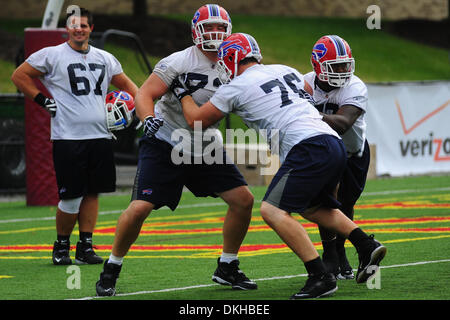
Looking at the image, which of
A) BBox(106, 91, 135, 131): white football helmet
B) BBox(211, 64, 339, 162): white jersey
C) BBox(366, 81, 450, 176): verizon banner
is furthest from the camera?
BBox(366, 81, 450, 176): verizon banner

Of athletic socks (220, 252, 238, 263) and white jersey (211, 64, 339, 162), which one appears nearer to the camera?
white jersey (211, 64, 339, 162)

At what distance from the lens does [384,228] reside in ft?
33.9

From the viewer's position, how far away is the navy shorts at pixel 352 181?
7242mm

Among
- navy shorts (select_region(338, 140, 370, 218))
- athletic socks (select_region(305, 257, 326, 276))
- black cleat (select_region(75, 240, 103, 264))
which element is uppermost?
navy shorts (select_region(338, 140, 370, 218))

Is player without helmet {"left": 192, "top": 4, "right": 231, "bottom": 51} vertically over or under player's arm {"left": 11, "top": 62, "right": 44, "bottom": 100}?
over

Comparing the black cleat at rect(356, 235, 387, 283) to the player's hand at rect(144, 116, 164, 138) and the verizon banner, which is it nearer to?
the player's hand at rect(144, 116, 164, 138)

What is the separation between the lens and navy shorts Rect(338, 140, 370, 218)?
7.24 metres

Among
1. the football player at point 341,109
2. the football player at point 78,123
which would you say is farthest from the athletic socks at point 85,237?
the football player at point 341,109

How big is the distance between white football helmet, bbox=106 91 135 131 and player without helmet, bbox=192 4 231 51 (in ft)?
5.15

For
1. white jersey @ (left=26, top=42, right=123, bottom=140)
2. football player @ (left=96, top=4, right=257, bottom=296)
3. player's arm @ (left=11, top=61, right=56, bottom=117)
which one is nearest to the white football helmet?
white jersey @ (left=26, top=42, right=123, bottom=140)

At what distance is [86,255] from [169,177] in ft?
6.15

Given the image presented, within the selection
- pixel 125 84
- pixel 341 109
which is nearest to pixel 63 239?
pixel 125 84

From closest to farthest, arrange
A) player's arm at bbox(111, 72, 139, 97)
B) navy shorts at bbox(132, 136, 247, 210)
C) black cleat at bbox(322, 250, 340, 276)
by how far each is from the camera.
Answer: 1. navy shorts at bbox(132, 136, 247, 210)
2. black cleat at bbox(322, 250, 340, 276)
3. player's arm at bbox(111, 72, 139, 97)

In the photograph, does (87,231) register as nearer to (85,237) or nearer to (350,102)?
(85,237)
